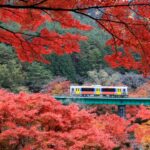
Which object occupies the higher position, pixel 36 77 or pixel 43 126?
pixel 36 77

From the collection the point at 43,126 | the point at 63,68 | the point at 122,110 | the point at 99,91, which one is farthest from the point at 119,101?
the point at 43,126

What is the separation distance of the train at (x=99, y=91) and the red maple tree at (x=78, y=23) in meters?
24.0

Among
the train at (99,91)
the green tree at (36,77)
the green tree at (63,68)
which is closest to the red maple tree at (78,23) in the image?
the train at (99,91)

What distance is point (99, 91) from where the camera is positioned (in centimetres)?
2748

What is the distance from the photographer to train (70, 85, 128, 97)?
27.5m

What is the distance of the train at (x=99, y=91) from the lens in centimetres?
2752

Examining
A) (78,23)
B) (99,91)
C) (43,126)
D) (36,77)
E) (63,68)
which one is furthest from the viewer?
(63,68)

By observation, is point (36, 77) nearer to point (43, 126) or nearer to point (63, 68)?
point (63, 68)

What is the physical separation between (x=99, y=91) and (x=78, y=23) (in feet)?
80.9

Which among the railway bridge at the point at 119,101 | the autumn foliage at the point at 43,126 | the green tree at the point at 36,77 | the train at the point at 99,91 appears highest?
the green tree at the point at 36,77

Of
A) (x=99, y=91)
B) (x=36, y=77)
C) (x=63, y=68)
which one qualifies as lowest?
(x=99, y=91)

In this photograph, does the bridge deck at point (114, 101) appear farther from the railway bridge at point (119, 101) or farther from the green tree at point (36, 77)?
the green tree at point (36, 77)

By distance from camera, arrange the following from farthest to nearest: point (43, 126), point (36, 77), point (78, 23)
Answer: point (36, 77) → point (43, 126) → point (78, 23)

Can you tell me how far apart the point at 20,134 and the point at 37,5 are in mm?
5648
